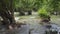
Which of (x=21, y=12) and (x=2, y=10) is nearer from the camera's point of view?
(x=2, y=10)

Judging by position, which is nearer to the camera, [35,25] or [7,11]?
[7,11]

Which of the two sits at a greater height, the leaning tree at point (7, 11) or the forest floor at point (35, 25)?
the leaning tree at point (7, 11)

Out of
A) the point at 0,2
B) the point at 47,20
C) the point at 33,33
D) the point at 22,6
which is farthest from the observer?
the point at 22,6

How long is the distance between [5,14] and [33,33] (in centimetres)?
476

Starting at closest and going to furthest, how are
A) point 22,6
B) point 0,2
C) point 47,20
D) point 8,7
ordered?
1. point 0,2
2. point 8,7
3. point 47,20
4. point 22,6

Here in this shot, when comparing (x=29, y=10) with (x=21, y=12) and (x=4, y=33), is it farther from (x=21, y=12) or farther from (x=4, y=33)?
(x=4, y=33)

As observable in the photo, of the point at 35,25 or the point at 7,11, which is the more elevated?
the point at 7,11

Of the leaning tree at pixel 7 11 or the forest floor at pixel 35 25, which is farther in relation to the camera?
the leaning tree at pixel 7 11

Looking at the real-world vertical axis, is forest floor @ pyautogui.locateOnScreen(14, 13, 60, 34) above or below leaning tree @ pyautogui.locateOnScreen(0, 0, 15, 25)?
below

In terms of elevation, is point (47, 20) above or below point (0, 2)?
below

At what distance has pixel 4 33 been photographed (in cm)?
1431

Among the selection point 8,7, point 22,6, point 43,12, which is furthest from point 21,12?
point 8,7

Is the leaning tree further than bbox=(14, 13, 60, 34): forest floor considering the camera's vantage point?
Yes

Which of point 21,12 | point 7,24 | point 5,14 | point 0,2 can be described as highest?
point 0,2
